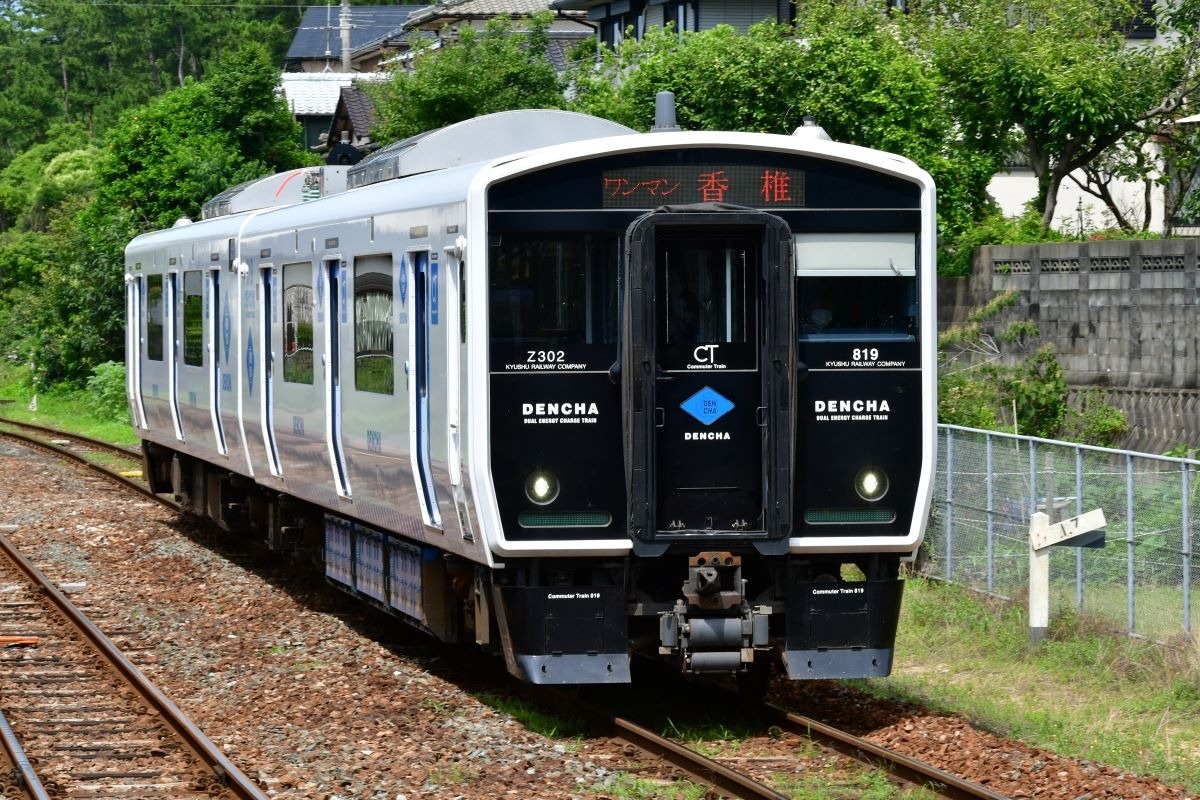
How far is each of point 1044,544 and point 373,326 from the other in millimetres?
4208

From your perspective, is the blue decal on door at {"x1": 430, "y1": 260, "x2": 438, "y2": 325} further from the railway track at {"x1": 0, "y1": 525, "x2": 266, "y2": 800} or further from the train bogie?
the railway track at {"x1": 0, "y1": 525, "x2": 266, "y2": 800}

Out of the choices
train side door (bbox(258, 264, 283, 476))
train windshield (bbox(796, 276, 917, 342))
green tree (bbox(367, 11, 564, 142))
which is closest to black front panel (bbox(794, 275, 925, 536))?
train windshield (bbox(796, 276, 917, 342))

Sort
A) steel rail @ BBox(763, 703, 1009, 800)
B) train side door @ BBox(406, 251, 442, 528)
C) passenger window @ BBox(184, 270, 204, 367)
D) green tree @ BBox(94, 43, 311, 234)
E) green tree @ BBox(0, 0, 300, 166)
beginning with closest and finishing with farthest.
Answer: steel rail @ BBox(763, 703, 1009, 800), train side door @ BBox(406, 251, 442, 528), passenger window @ BBox(184, 270, 204, 367), green tree @ BBox(94, 43, 311, 234), green tree @ BBox(0, 0, 300, 166)

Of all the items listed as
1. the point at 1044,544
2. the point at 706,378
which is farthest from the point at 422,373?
the point at 1044,544

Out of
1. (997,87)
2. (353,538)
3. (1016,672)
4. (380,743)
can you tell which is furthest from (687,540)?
(997,87)

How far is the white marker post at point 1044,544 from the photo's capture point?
444 inches

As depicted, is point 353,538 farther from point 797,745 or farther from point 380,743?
point 797,745

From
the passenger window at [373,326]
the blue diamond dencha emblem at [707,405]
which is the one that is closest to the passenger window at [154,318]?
the passenger window at [373,326]

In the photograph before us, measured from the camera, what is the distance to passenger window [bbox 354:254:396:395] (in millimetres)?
11219

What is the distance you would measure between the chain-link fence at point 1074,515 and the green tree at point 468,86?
482 inches

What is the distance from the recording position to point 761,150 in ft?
31.5

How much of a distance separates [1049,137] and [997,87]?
1.19m

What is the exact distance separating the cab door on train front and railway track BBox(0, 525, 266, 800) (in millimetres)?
2413

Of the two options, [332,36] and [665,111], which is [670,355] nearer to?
[665,111]
